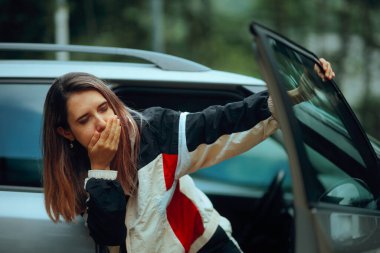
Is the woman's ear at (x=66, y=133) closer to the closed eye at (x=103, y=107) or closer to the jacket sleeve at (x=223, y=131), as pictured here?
the closed eye at (x=103, y=107)

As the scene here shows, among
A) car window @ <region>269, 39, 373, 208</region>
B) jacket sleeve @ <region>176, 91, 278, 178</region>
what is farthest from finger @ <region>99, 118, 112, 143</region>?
car window @ <region>269, 39, 373, 208</region>

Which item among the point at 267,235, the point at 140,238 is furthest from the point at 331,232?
the point at 267,235

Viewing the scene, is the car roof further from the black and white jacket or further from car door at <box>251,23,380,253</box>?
car door at <box>251,23,380,253</box>

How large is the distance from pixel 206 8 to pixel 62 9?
4.46 m

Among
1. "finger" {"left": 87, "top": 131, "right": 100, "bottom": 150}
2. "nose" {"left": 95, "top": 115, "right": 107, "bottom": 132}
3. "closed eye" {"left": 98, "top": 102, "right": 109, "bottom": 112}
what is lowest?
"finger" {"left": 87, "top": 131, "right": 100, "bottom": 150}

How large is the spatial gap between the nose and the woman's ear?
15cm

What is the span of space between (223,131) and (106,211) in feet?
1.63

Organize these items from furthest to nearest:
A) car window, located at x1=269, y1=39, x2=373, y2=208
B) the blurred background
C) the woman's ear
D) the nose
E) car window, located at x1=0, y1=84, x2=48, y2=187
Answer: the blurred background
car window, located at x1=0, y1=84, x2=48, y2=187
the woman's ear
the nose
car window, located at x1=269, y1=39, x2=373, y2=208

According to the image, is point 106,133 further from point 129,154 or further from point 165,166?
point 165,166

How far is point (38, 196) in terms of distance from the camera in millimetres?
2754

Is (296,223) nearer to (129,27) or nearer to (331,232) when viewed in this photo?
(331,232)

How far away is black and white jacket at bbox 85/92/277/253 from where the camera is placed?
7.86ft

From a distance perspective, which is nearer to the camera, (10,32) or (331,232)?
(331,232)

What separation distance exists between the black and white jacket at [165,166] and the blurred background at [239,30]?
642 centimetres
